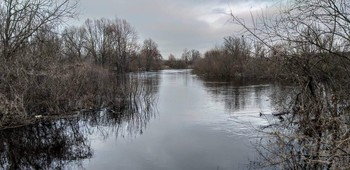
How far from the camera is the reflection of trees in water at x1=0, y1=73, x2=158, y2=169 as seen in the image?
28.1ft

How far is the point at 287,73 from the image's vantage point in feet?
30.8

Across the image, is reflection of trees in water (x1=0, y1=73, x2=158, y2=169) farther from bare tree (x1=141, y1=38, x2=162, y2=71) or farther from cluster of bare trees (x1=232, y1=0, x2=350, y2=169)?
bare tree (x1=141, y1=38, x2=162, y2=71)

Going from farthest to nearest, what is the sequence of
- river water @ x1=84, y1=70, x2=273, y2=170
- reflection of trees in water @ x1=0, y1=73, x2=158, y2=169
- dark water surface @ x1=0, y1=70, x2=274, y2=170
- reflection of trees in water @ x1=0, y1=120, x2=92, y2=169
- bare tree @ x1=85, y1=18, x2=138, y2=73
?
bare tree @ x1=85, y1=18, x2=138, y2=73 → reflection of trees in water @ x1=0, y1=73, x2=158, y2=169 → reflection of trees in water @ x1=0, y1=120, x2=92, y2=169 → dark water surface @ x1=0, y1=70, x2=274, y2=170 → river water @ x1=84, y1=70, x2=273, y2=170

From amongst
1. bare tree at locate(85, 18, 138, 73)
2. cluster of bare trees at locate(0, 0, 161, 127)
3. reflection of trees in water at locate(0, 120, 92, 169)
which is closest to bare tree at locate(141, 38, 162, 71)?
bare tree at locate(85, 18, 138, 73)

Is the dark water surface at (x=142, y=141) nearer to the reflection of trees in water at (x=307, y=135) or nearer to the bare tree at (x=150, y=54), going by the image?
the reflection of trees in water at (x=307, y=135)

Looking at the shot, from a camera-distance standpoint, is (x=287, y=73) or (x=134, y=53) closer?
(x=287, y=73)

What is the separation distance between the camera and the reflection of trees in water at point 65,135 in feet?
28.1

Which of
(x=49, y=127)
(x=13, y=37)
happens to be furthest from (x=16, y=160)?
(x=13, y=37)

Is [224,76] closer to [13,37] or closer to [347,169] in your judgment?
[13,37]

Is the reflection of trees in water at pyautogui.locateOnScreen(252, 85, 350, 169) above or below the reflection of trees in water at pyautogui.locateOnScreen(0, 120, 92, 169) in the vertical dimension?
above

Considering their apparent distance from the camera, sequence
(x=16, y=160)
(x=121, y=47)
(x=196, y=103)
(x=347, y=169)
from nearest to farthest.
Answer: (x=347, y=169)
(x=16, y=160)
(x=196, y=103)
(x=121, y=47)

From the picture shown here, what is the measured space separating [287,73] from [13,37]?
416 inches

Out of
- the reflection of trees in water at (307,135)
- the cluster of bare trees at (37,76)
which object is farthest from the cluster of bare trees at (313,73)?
the cluster of bare trees at (37,76)

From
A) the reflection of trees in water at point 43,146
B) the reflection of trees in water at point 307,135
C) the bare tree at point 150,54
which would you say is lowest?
the reflection of trees in water at point 43,146
